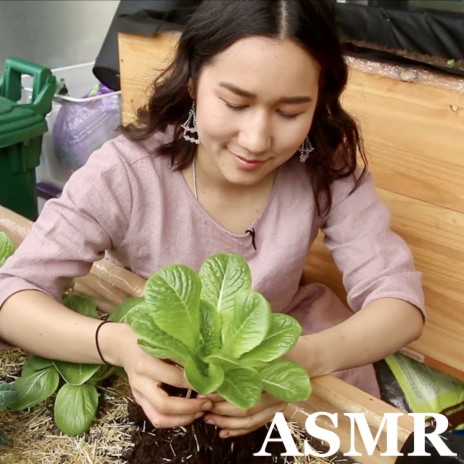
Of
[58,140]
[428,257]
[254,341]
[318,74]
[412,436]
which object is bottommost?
[58,140]

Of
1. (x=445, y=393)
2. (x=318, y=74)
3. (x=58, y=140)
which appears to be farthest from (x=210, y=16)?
(x=58, y=140)

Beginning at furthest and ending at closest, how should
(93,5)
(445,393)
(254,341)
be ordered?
(93,5), (445,393), (254,341)

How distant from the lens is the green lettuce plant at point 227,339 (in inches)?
24.9

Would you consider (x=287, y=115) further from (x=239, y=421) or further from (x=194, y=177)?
(x=239, y=421)

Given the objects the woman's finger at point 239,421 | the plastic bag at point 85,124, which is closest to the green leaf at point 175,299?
the woman's finger at point 239,421

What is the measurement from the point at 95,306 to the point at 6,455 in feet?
Result: 0.85

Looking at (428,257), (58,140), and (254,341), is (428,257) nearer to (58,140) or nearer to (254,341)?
(254,341)

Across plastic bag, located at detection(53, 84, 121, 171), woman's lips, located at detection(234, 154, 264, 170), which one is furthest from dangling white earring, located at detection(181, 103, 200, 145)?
plastic bag, located at detection(53, 84, 121, 171)

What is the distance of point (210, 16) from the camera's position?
85 centimetres

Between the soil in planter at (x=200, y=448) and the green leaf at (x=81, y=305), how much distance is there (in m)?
0.22

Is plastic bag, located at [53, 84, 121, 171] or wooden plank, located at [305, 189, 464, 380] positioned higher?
wooden plank, located at [305, 189, 464, 380]

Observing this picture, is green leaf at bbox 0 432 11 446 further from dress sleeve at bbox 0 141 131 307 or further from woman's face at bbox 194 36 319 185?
woman's face at bbox 194 36 319 185

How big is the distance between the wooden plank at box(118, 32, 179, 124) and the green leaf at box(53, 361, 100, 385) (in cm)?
77

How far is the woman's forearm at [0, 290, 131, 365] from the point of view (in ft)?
2.69
